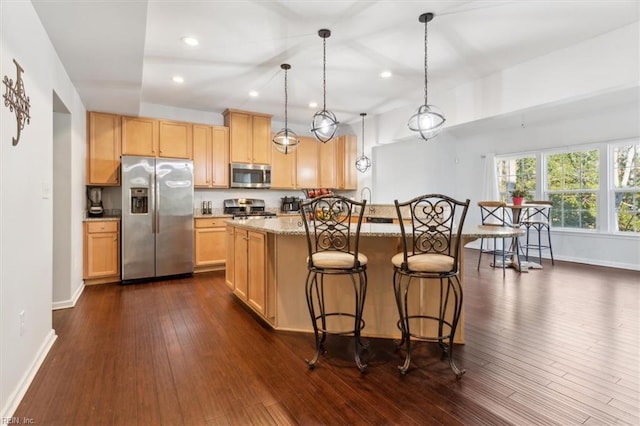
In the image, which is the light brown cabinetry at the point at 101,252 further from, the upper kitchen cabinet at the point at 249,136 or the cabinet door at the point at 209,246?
the upper kitchen cabinet at the point at 249,136

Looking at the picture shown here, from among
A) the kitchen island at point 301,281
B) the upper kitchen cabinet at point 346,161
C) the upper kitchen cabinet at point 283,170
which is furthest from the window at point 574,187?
the upper kitchen cabinet at point 283,170

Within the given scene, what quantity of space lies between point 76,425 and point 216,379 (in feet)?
2.33

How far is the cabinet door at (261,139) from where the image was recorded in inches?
237

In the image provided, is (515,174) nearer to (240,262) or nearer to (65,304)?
(240,262)

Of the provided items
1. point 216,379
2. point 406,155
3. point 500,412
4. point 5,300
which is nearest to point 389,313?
point 500,412

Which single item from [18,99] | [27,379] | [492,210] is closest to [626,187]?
[492,210]

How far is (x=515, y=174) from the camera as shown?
7.04 metres

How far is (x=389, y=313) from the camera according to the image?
2689mm

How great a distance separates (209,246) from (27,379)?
130 inches

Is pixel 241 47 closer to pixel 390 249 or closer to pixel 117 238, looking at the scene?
pixel 390 249

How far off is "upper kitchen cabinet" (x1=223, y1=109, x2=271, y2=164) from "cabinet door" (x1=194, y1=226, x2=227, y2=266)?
1.35m

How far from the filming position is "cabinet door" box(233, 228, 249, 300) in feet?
11.0

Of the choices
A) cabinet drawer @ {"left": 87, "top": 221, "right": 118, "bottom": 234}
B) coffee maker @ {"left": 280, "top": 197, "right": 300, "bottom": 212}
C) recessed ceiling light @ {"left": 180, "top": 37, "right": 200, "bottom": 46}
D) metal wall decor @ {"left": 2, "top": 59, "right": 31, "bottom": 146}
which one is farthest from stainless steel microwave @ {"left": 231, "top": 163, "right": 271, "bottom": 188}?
metal wall decor @ {"left": 2, "top": 59, "right": 31, "bottom": 146}

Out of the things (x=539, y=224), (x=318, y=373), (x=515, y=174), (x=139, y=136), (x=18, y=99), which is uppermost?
(x=139, y=136)
